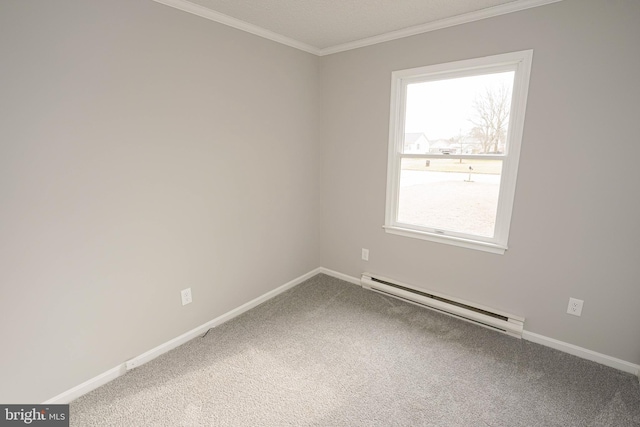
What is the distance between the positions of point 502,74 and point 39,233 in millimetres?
3110

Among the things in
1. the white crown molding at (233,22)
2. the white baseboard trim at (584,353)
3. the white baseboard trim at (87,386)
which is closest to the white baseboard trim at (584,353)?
the white baseboard trim at (584,353)

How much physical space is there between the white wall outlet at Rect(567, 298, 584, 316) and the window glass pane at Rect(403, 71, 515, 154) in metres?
1.18

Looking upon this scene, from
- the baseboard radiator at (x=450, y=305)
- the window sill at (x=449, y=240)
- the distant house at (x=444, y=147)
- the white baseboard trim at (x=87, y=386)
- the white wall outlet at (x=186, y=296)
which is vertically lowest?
the white baseboard trim at (x=87, y=386)

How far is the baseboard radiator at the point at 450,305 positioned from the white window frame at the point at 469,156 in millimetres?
507

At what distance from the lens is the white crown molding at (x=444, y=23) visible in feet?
6.57

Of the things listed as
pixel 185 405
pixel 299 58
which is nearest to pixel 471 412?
pixel 185 405

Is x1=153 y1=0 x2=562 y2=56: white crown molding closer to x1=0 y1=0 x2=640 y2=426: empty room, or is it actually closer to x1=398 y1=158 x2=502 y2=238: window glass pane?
x1=0 y1=0 x2=640 y2=426: empty room

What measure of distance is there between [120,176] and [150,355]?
1.26m

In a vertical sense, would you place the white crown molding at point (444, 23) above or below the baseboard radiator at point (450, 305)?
above

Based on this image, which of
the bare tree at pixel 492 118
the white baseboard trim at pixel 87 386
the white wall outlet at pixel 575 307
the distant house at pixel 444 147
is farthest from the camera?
the distant house at pixel 444 147

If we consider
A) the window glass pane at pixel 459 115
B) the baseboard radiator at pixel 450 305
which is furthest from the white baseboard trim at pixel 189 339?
the window glass pane at pixel 459 115

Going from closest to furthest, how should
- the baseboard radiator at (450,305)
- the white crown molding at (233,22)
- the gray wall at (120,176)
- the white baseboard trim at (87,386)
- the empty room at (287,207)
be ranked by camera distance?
1. the gray wall at (120,176)
2. the empty room at (287,207)
3. the white baseboard trim at (87,386)
4. the white crown molding at (233,22)
5. the baseboard radiator at (450,305)

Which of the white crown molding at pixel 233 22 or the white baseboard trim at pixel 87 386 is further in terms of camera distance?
the white crown molding at pixel 233 22

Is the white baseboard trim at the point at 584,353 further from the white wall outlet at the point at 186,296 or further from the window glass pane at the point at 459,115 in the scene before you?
the white wall outlet at the point at 186,296
